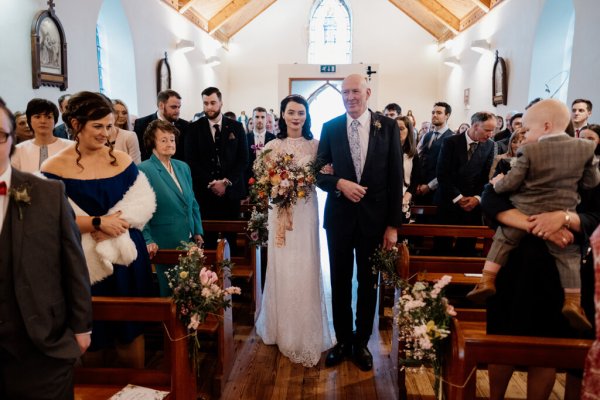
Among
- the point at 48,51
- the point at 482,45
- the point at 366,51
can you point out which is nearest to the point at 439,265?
the point at 48,51

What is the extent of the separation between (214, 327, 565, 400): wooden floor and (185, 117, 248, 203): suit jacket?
Result: 1597 mm

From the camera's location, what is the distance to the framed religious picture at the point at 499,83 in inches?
332

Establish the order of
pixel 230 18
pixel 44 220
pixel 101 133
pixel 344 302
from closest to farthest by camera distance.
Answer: pixel 44 220, pixel 101 133, pixel 344 302, pixel 230 18

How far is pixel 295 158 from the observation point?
3.15 metres

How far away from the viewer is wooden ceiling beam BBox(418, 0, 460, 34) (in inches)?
460

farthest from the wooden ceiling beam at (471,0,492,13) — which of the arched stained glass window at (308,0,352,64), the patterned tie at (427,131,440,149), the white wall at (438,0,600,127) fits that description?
the patterned tie at (427,131,440,149)

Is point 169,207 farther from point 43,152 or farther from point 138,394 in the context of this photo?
point 138,394

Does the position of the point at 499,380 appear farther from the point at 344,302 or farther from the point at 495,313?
the point at 344,302

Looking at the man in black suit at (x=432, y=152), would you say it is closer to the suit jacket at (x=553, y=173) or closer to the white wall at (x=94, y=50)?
the suit jacket at (x=553, y=173)

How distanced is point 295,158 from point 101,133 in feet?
4.33

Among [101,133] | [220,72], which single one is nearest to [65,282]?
[101,133]

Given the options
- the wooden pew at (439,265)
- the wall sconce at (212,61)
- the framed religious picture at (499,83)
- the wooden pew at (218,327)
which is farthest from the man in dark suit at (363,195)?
the wall sconce at (212,61)

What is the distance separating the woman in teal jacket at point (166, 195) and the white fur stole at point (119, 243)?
58 centimetres

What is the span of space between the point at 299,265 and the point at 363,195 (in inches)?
28.7
